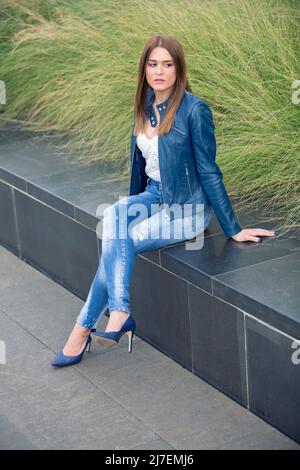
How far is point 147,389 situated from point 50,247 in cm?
153

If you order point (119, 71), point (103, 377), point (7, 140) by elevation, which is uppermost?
point (119, 71)

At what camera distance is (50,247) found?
5.79 m

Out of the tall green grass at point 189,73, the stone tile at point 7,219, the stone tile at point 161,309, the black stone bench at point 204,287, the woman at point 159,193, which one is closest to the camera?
the black stone bench at point 204,287

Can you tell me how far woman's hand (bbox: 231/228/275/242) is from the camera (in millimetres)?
4641

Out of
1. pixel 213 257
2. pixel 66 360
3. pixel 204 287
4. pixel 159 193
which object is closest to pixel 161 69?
pixel 159 193

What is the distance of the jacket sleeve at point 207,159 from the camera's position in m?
4.50

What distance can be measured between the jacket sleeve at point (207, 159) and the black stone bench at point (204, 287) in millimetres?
200

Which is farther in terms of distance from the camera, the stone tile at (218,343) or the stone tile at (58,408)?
the stone tile at (218,343)

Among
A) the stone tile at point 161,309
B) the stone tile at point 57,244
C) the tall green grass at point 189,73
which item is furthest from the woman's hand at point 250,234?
the stone tile at point 57,244

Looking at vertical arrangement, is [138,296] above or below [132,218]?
below

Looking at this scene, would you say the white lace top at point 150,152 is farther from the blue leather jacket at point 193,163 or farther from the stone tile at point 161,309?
the stone tile at point 161,309

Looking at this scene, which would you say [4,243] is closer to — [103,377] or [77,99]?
[77,99]

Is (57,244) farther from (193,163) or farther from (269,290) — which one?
(269,290)

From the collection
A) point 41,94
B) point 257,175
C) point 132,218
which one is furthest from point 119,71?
point 132,218
